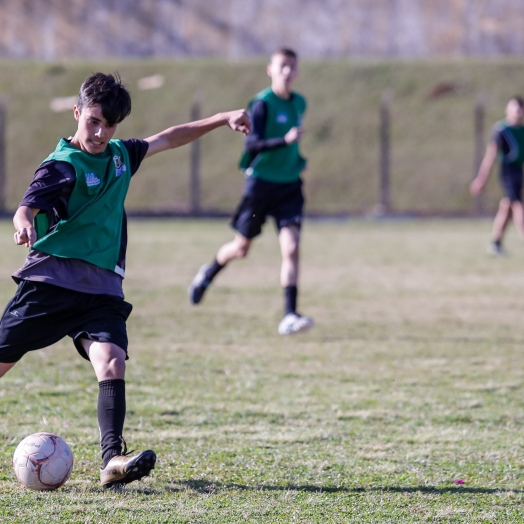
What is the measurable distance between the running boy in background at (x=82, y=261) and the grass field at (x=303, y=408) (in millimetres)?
497

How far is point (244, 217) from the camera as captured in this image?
7496mm

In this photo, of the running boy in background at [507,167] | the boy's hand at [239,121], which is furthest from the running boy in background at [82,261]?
the running boy in background at [507,167]

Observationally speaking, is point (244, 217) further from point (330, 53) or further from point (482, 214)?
point (330, 53)

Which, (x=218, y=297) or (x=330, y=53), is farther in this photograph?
(x=330, y=53)

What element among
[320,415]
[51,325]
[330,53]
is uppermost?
[330,53]

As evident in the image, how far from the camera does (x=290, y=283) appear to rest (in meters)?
7.04

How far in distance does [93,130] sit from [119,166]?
252 millimetres

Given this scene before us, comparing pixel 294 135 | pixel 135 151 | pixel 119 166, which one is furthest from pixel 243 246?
pixel 119 166

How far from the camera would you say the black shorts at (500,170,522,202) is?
1273 centimetres

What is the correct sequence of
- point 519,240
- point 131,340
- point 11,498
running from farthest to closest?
point 519,240
point 131,340
point 11,498

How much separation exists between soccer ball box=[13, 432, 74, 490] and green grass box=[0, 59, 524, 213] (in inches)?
787

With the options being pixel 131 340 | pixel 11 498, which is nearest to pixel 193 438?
pixel 11 498

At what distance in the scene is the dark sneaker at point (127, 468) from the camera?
3270 millimetres

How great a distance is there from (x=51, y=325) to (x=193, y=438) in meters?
0.98
